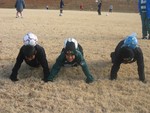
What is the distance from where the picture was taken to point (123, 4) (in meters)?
59.0

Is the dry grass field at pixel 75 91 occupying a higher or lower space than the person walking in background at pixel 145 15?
lower

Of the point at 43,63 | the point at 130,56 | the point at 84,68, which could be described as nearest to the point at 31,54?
the point at 43,63

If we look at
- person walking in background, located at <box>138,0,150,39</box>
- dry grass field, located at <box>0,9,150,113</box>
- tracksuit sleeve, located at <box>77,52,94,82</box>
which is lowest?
dry grass field, located at <box>0,9,150,113</box>

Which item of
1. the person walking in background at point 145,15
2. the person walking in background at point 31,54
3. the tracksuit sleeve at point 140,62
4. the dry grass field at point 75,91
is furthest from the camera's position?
the person walking in background at point 145,15

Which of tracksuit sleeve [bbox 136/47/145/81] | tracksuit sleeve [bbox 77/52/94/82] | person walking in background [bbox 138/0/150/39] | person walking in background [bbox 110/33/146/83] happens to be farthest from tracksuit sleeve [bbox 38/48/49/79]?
person walking in background [bbox 138/0/150/39]

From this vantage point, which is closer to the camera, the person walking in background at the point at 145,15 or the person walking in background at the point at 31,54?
the person walking in background at the point at 31,54

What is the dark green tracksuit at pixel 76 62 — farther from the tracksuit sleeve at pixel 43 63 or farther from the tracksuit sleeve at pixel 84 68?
the tracksuit sleeve at pixel 43 63

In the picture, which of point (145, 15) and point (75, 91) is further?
point (145, 15)

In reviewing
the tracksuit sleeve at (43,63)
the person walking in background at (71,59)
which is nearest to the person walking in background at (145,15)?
the person walking in background at (71,59)

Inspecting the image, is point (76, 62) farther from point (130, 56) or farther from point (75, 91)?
point (130, 56)

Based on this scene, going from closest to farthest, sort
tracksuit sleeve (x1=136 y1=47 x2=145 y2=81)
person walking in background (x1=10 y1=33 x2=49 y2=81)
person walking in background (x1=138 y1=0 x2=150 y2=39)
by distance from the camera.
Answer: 1. person walking in background (x1=10 y1=33 x2=49 y2=81)
2. tracksuit sleeve (x1=136 y1=47 x2=145 y2=81)
3. person walking in background (x1=138 y1=0 x2=150 y2=39)

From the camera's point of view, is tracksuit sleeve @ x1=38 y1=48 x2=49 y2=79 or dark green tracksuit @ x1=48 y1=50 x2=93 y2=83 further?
tracksuit sleeve @ x1=38 y1=48 x2=49 y2=79

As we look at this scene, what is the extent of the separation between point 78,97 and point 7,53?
334 cm

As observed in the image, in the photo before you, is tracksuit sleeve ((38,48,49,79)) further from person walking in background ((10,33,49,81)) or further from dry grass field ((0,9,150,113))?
dry grass field ((0,9,150,113))
